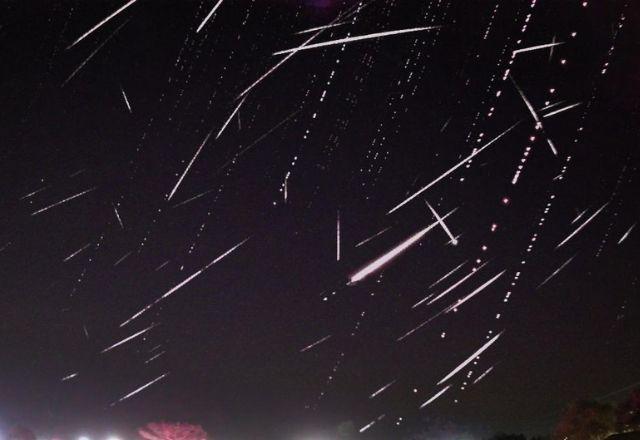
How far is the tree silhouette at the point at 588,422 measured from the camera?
25.4 metres

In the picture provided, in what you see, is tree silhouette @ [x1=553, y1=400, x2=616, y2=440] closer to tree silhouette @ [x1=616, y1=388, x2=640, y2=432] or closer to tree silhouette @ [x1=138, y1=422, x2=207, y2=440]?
tree silhouette @ [x1=616, y1=388, x2=640, y2=432]

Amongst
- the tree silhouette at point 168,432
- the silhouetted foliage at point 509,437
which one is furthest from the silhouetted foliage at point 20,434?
the silhouetted foliage at point 509,437

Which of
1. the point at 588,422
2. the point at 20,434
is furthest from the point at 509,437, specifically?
the point at 20,434

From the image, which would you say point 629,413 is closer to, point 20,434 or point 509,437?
point 509,437

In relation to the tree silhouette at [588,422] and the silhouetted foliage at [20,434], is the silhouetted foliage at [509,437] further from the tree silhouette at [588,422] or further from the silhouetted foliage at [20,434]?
the silhouetted foliage at [20,434]

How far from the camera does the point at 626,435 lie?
20375 millimetres

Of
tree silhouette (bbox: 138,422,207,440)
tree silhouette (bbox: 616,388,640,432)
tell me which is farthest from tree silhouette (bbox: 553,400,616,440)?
tree silhouette (bbox: 138,422,207,440)

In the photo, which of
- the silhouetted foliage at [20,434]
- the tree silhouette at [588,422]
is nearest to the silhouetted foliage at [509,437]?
the tree silhouette at [588,422]

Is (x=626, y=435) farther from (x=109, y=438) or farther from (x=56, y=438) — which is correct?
(x=56, y=438)

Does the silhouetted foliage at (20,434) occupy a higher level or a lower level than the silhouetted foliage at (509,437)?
higher

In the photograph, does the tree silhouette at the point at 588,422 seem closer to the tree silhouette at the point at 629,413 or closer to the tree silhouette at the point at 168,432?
the tree silhouette at the point at 629,413

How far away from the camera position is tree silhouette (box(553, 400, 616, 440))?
25375mm

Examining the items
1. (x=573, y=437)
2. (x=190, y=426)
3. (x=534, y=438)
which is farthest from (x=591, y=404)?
(x=190, y=426)

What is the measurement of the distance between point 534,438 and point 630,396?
4.63 m
